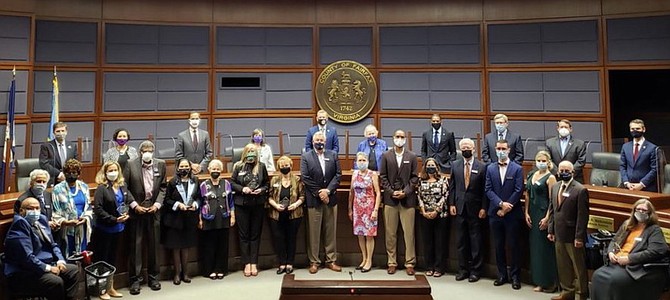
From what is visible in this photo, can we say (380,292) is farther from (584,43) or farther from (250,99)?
(584,43)

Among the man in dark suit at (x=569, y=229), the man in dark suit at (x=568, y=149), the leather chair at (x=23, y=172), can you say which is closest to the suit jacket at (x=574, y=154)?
the man in dark suit at (x=568, y=149)

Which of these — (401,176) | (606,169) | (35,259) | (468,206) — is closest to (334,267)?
(401,176)

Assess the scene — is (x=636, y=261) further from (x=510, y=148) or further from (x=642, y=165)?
(x=510, y=148)

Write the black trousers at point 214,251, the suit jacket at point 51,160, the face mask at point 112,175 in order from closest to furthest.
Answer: the face mask at point 112,175 < the suit jacket at point 51,160 < the black trousers at point 214,251

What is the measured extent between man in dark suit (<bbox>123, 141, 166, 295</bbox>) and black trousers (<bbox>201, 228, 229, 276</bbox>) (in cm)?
60

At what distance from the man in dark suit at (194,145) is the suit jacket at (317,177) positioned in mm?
1624

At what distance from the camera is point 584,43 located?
348 inches

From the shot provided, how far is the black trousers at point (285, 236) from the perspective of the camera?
6387mm

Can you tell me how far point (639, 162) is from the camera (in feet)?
19.6

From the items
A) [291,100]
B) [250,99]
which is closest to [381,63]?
[291,100]

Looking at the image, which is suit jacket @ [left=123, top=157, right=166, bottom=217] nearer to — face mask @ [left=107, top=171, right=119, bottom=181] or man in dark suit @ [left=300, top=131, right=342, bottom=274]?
face mask @ [left=107, top=171, right=119, bottom=181]

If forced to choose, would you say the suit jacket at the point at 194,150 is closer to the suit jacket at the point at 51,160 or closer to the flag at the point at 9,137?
the suit jacket at the point at 51,160

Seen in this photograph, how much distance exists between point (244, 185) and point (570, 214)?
12.2 ft

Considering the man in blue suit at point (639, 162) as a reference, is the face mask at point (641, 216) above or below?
below
